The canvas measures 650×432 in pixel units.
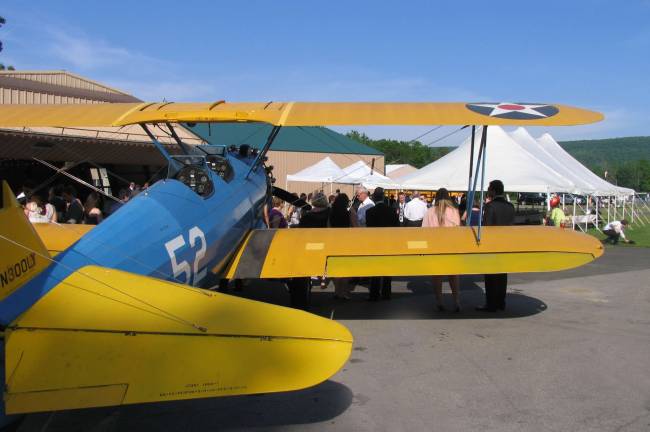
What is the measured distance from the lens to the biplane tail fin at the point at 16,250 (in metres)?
2.63

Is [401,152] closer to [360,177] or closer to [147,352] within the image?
[360,177]

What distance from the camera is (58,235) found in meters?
6.64

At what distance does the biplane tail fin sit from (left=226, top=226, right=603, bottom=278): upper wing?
2841 mm

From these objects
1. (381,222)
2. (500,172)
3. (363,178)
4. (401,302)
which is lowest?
(401,302)

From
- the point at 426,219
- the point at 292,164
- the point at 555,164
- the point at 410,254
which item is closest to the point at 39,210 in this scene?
the point at 426,219

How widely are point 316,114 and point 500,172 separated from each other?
12037 mm

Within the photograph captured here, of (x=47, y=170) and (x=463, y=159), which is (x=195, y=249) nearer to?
(x=463, y=159)

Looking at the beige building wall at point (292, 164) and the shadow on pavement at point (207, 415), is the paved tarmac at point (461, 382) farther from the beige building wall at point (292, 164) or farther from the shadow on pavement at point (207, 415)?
the beige building wall at point (292, 164)

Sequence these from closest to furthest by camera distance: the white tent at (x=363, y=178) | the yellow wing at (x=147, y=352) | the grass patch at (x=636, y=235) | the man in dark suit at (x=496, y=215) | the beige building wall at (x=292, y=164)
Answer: the yellow wing at (x=147, y=352)
the man in dark suit at (x=496, y=215)
the grass patch at (x=636, y=235)
the white tent at (x=363, y=178)
the beige building wall at (x=292, y=164)

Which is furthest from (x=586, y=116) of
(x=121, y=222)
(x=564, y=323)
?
(x=121, y=222)

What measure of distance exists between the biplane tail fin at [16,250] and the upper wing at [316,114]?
302cm

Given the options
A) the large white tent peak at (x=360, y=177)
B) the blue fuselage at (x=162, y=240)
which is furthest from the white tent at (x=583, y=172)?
the blue fuselage at (x=162, y=240)

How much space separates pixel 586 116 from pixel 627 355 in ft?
8.48

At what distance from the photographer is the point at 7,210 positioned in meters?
2.76
